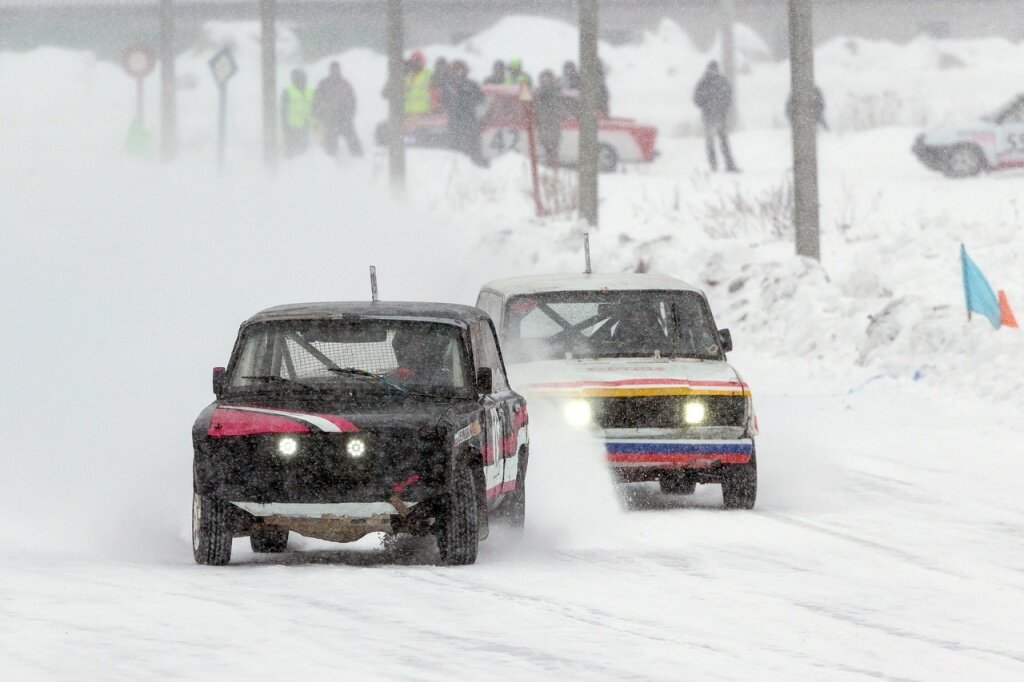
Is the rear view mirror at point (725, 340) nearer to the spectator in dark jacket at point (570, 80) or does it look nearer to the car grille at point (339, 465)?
the car grille at point (339, 465)

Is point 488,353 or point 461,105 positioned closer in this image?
point 488,353

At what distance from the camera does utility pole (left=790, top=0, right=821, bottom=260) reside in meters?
24.0

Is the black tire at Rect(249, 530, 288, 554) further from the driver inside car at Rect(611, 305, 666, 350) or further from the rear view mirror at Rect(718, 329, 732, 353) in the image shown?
the rear view mirror at Rect(718, 329, 732, 353)

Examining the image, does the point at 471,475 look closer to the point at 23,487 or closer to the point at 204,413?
the point at 204,413

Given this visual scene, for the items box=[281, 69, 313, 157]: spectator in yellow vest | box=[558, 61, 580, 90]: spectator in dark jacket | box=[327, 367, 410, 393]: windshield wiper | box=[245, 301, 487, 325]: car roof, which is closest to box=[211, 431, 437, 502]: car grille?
box=[327, 367, 410, 393]: windshield wiper

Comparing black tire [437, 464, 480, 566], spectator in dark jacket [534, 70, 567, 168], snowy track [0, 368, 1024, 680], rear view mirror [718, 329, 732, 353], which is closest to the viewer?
snowy track [0, 368, 1024, 680]

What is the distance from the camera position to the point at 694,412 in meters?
12.8

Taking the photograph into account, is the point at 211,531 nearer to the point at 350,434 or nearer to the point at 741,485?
the point at 350,434

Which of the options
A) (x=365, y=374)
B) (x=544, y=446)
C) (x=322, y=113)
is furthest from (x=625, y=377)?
(x=322, y=113)

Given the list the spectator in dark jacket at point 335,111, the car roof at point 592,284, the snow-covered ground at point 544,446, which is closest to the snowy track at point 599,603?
the snow-covered ground at point 544,446

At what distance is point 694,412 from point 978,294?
8.33 m

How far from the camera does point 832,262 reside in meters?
27.2

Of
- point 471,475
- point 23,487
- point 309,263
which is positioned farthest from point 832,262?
point 471,475

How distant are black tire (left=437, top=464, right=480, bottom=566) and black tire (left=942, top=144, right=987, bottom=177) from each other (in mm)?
28301
